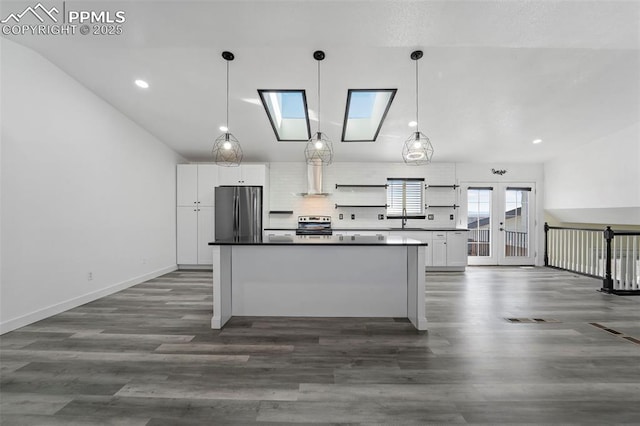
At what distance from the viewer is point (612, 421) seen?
162 cm

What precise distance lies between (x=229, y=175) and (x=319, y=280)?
3.59 meters

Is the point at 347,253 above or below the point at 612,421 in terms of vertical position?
above

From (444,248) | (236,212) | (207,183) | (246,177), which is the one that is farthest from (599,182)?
(207,183)

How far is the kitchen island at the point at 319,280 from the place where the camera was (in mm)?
3262

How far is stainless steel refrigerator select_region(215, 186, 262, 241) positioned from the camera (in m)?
5.82

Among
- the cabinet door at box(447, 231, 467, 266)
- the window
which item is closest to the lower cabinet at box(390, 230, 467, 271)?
the cabinet door at box(447, 231, 467, 266)

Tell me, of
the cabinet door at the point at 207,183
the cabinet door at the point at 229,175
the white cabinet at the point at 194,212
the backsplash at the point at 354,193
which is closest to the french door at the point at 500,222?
the backsplash at the point at 354,193

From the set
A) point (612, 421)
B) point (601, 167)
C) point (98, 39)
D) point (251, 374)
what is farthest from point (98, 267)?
point (601, 167)

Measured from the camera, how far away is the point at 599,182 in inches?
211

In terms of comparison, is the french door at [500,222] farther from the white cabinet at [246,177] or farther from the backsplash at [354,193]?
the white cabinet at [246,177]

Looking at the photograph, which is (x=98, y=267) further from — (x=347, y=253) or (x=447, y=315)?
(x=447, y=315)

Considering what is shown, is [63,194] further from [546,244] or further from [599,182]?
[546,244]

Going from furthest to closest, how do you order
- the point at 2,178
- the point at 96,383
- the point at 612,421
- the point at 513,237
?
the point at 513,237
the point at 2,178
the point at 96,383
the point at 612,421

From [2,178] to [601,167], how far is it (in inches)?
347
